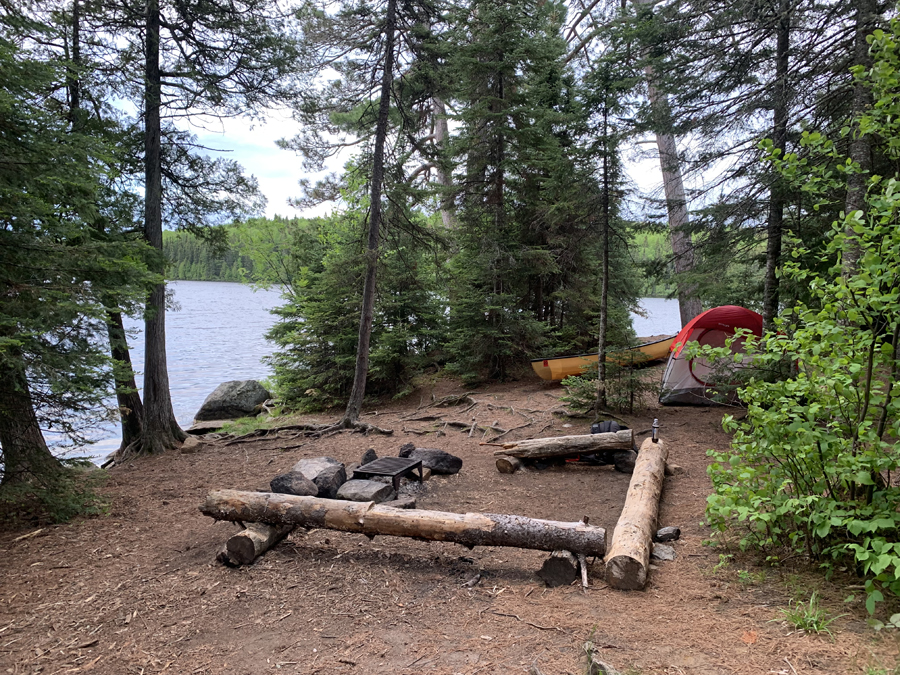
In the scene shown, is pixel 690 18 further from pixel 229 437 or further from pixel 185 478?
pixel 229 437

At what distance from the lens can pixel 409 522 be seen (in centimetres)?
470

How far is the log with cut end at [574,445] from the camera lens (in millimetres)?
7242

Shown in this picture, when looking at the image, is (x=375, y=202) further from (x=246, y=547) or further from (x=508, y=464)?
(x=246, y=547)

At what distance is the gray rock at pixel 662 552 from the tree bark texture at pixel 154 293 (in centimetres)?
811

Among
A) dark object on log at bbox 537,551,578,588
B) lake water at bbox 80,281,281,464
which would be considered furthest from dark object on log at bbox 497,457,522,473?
lake water at bbox 80,281,281,464

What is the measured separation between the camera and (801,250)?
3.49 metres

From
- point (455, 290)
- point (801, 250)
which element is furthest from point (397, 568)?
point (455, 290)

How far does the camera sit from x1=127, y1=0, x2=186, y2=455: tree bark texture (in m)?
8.88

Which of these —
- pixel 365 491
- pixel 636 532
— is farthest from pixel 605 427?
pixel 365 491

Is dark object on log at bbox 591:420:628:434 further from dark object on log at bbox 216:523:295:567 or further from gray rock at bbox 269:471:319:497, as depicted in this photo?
dark object on log at bbox 216:523:295:567

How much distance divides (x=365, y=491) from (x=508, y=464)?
2.42 metres

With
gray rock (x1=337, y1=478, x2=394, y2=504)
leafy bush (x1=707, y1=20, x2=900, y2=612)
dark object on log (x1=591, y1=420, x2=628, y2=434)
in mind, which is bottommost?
gray rock (x1=337, y1=478, x2=394, y2=504)

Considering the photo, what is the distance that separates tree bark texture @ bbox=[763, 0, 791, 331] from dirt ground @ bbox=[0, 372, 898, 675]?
3.44m

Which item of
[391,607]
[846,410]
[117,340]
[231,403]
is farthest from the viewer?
[231,403]
